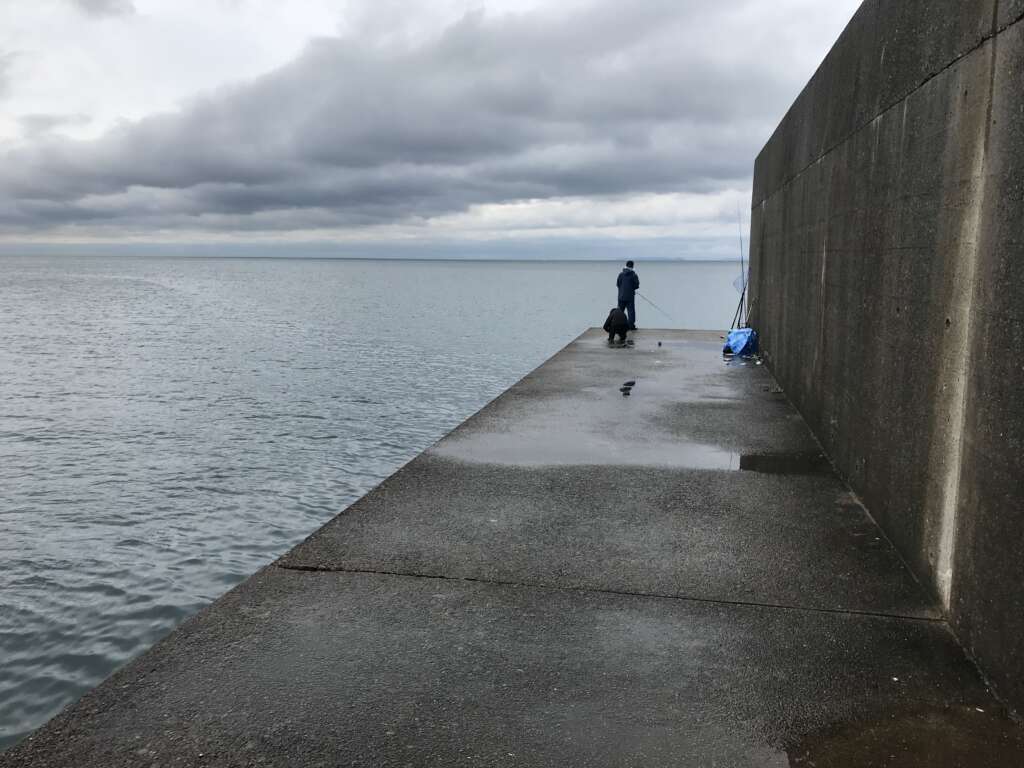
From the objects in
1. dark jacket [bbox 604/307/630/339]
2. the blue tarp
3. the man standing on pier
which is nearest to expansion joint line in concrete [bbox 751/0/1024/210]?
the blue tarp

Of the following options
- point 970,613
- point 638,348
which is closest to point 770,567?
point 970,613

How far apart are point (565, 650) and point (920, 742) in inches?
58.6

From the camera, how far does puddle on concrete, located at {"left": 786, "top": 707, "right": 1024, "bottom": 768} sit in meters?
2.94

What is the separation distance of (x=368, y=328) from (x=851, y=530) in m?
41.4

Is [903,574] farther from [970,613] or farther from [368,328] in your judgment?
[368,328]

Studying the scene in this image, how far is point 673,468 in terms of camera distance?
7125 millimetres

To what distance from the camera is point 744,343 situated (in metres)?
16.2

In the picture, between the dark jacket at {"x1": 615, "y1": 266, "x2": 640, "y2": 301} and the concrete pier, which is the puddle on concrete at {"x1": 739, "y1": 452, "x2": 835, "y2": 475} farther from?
the dark jacket at {"x1": 615, "y1": 266, "x2": 640, "y2": 301}

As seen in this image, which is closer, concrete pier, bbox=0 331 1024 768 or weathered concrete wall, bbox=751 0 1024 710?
concrete pier, bbox=0 331 1024 768

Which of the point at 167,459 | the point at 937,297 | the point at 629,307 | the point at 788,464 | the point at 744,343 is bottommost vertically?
the point at 167,459

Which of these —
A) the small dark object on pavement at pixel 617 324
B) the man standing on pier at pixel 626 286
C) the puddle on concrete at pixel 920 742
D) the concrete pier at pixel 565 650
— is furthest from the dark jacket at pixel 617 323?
the puddle on concrete at pixel 920 742

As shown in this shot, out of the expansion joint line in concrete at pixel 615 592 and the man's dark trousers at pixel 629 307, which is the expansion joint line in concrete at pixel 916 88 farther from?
the man's dark trousers at pixel 629 307

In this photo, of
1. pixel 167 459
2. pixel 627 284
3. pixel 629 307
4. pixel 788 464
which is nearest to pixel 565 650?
pixel 788 464

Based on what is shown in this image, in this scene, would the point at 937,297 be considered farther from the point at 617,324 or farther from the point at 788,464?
the point at 617,324
